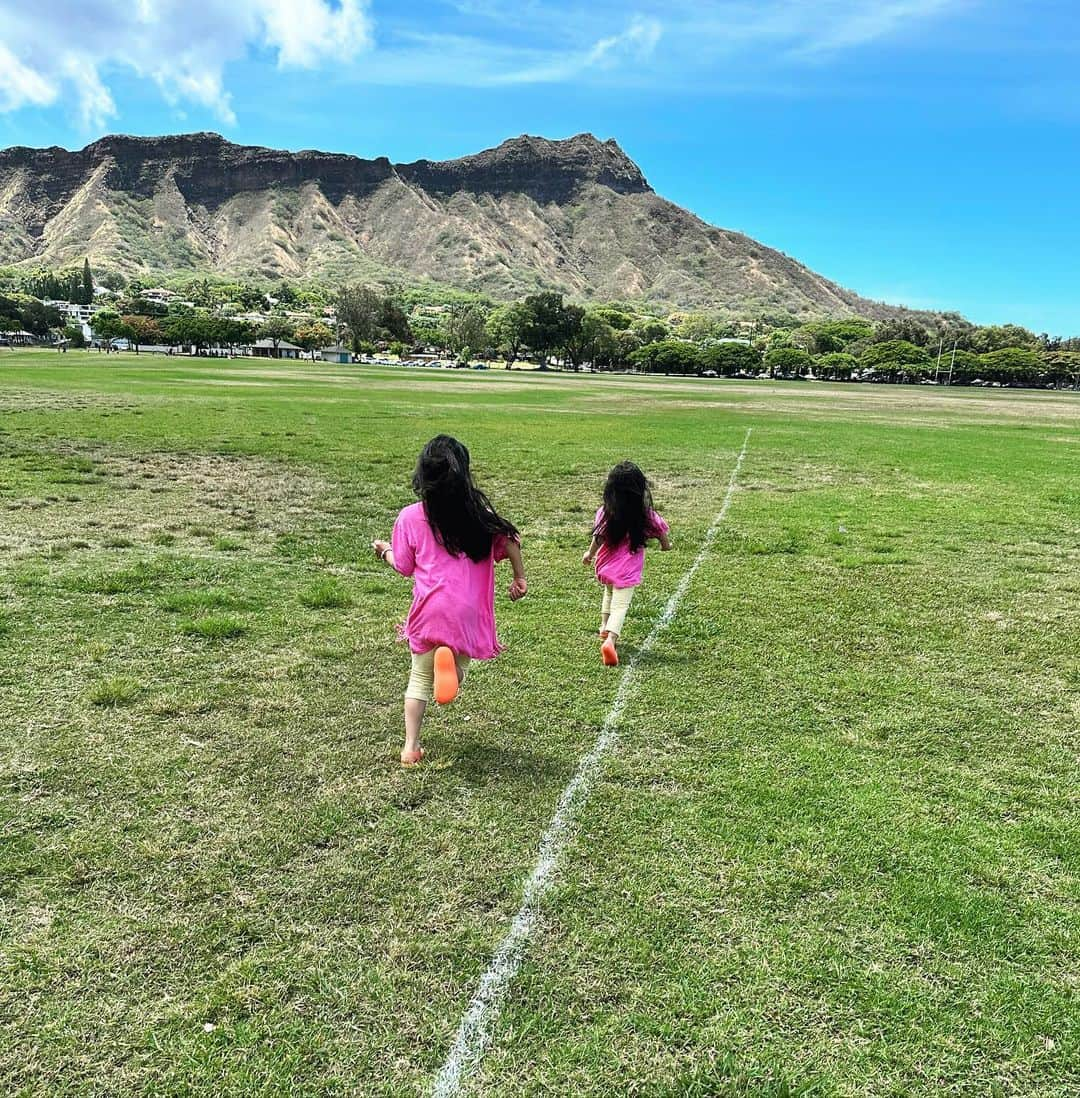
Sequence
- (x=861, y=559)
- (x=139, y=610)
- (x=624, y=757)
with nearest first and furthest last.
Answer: (x=624, y=757)
(x=139, y=610)
(x=861, y=559)

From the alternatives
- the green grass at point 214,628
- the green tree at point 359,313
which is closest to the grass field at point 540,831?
the green grass at point 214,628

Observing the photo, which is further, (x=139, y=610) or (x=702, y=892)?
(x=139, y=610)

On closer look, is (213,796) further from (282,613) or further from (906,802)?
(906,802)

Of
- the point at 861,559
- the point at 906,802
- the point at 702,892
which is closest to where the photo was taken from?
the point at 702,892

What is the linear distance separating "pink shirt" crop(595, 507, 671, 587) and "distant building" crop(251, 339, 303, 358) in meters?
132

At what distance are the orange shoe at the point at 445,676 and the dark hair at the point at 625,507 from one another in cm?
226

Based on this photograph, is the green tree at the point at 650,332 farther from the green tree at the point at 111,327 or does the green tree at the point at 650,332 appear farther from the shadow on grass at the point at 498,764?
the shadow on grass at the point at 498,764

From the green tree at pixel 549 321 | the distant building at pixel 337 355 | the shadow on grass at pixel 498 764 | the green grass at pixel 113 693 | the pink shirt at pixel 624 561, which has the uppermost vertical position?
the green tree at pixel 549 321

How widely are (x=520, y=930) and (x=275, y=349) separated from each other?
141m

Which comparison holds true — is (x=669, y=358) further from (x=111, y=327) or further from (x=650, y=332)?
(x=111, y=327)

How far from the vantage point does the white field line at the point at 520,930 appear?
2.48 metres

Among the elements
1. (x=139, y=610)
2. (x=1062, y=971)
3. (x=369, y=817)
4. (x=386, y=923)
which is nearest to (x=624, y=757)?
(x=369, y=817)

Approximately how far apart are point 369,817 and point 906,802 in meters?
2.90

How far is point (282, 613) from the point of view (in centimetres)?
698
